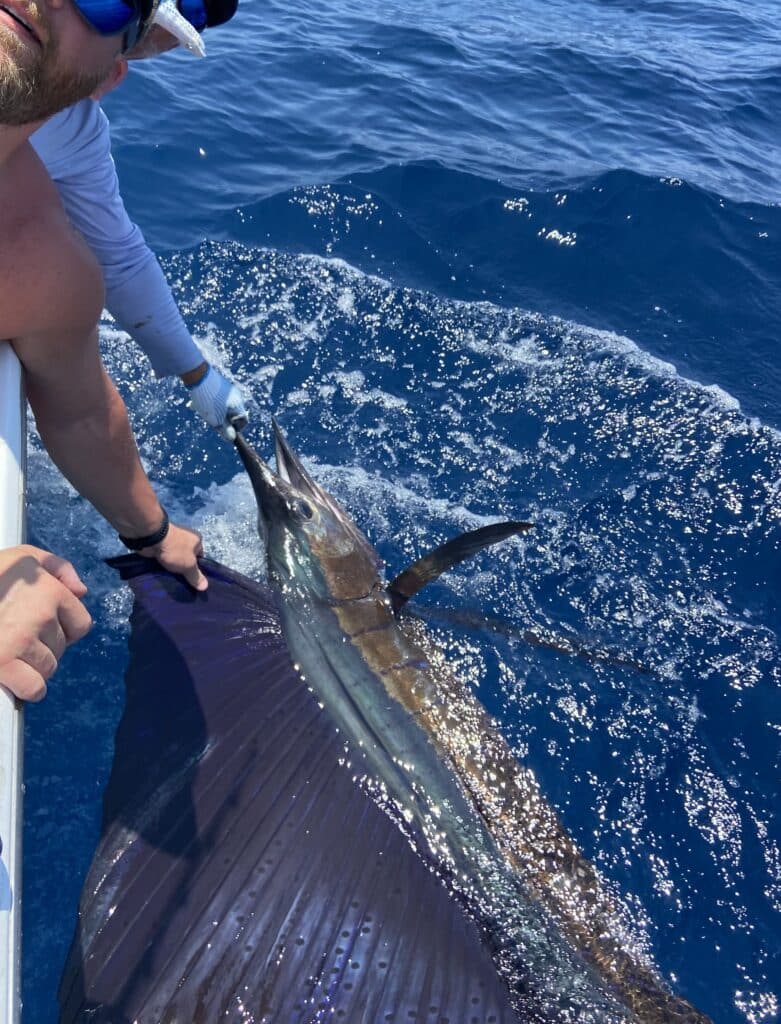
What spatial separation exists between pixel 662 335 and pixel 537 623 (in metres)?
2.24

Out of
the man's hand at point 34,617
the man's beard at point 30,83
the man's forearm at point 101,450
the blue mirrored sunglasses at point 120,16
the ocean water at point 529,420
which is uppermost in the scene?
the blue mirrored sunglasses at point 120,16

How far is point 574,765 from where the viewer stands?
2748 millimetres

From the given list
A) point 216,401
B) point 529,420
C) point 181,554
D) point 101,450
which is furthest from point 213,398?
point 529,420

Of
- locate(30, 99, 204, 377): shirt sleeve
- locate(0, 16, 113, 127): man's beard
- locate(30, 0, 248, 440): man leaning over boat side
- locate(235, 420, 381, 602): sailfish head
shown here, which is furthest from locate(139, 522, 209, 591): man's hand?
locate(0, 16, 113, 127): man's beard

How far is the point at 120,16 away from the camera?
158 centimetres

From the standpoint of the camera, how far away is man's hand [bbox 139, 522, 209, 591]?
2.47 metres

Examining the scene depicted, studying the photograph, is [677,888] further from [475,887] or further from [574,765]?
[475,887]

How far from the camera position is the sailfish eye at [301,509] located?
2.76 m

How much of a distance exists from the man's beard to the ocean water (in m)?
1.74

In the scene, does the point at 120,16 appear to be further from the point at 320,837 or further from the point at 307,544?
the point at 320,837

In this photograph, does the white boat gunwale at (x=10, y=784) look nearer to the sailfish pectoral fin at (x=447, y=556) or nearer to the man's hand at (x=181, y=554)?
the man's hand at (x=181, y=554)

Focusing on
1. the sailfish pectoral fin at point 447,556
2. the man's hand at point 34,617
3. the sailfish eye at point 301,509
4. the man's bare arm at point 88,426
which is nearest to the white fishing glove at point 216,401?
the sailfish eye at point 301,509

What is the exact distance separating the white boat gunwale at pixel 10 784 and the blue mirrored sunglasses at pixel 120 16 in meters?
0.76

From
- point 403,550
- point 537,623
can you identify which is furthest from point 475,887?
point 403,550
